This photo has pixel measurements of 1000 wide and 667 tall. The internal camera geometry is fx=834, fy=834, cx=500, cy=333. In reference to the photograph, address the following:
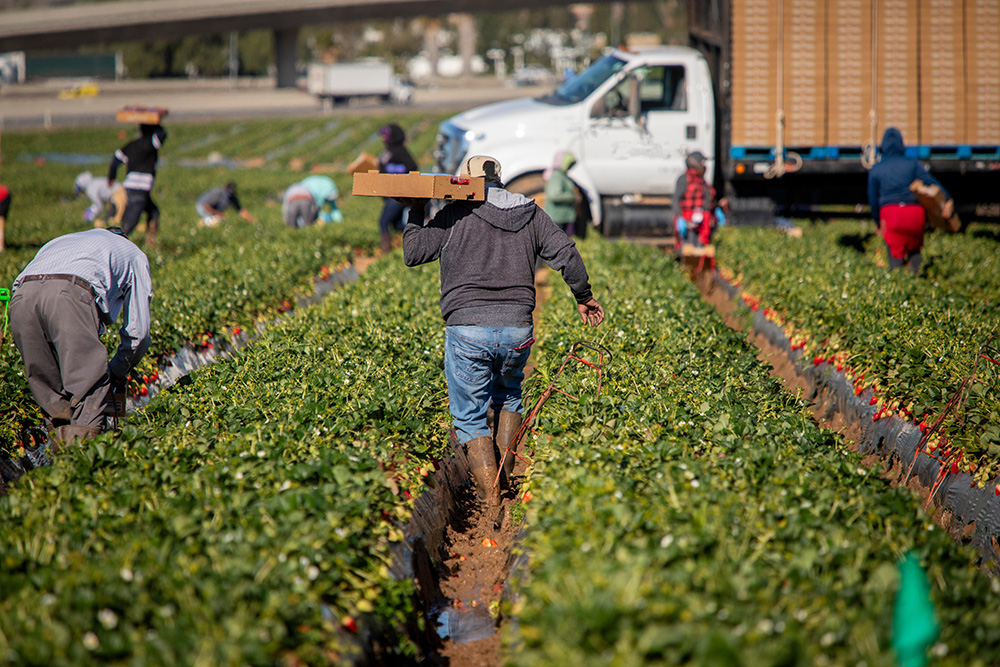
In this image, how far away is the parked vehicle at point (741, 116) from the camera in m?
13.4

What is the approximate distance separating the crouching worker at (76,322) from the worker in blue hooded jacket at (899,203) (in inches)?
337

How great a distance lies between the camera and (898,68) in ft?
44.9

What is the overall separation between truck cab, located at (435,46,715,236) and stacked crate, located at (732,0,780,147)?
A: 47 centimetres

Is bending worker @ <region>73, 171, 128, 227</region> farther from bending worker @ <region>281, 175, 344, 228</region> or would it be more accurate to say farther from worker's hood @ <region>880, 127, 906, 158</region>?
worker's hood @ <region>880, 127, 906, 158</region>

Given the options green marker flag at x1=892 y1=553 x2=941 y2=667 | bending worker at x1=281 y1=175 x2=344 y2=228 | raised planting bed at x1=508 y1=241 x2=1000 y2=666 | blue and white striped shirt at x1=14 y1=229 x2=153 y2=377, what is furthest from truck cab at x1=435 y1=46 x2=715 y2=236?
green marker flag at x1=892 y1=553 x2=941 y2=667

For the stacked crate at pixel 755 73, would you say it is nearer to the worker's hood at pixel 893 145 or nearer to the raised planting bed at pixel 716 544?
the worker's hood at pixel 893 145

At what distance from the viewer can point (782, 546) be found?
357 cm

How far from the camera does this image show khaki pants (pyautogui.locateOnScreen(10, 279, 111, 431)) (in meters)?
5.47

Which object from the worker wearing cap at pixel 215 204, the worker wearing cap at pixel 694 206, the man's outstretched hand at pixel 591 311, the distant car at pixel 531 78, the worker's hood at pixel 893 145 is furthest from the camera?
the distant car at pixel 531 78

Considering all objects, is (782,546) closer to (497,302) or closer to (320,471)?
(320,471)

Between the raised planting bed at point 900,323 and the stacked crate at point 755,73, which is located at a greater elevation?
the stacked crate at point 755,73

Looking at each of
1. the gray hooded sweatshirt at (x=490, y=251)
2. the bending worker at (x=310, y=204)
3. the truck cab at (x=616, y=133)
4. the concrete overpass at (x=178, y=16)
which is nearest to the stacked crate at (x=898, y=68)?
the truck cab at (x=616, y=133)

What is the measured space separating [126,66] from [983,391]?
9344 centimetres

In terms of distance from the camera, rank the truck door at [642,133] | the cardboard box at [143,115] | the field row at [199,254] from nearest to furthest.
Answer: the field row at [199,254] < the cardboard box at [143,115] < the truck door at [642,133]
